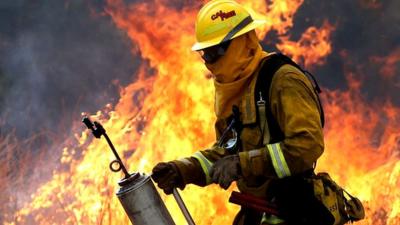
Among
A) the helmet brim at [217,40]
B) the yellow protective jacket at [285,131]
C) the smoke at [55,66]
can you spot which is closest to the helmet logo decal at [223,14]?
the helmet brim at [217,40]

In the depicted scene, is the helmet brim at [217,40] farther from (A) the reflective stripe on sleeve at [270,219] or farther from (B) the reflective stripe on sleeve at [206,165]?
(A) the reflective stripe on sleeve at [270,219]

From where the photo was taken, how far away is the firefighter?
11.5 ft

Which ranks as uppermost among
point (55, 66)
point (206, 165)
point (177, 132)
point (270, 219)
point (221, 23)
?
point (55, 66)

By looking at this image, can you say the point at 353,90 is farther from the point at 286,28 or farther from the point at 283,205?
the point at 283,205

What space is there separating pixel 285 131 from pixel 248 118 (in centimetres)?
30

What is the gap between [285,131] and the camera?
351 cm

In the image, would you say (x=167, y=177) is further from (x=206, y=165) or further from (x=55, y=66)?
(x=55, y=66)

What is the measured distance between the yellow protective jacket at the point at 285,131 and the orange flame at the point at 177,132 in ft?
15.2

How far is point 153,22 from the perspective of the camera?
32.1 feet

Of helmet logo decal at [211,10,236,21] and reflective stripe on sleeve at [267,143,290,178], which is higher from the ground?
helmet logo decal at [211,10,236,21]

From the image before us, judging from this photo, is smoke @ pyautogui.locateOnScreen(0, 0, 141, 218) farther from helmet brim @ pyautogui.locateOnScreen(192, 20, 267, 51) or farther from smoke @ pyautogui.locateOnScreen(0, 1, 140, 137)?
helmet brim @ pyautogui.locateOnScreen(192, 20, 267, 51)

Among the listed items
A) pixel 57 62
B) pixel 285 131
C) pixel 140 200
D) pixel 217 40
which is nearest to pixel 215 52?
pixel 217 40

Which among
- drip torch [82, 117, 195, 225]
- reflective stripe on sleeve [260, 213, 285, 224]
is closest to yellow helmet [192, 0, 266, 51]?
drip torch [82, 117, 195, 225]

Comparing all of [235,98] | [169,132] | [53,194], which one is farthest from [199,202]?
[235,98]
